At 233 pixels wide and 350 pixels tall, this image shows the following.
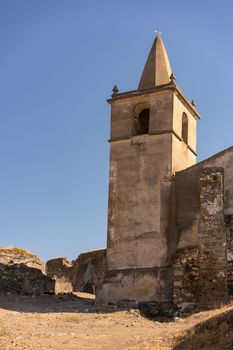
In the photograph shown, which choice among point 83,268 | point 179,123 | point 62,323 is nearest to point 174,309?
point 62,323

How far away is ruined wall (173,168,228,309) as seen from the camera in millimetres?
18703

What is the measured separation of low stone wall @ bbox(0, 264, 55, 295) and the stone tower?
138 inches

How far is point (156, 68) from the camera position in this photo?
76.8 feet

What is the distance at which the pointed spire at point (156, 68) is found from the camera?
75.7ft

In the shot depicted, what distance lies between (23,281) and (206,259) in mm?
7604

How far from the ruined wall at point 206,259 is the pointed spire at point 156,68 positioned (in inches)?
195

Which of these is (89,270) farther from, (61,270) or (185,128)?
(185,128)

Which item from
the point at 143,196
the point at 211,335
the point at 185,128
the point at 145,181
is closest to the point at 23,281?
the point at 143,196

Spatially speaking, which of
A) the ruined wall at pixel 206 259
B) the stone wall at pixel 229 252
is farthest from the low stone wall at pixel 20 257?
the stone wall at pixel 229 252

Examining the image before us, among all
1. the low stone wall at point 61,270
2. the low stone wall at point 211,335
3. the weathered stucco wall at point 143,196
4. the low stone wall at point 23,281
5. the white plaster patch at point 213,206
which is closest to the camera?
the low stone wall at point 211,335

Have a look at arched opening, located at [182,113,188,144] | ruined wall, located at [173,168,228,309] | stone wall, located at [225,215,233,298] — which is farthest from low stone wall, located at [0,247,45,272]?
stone wall, located at [225,215,233,298]

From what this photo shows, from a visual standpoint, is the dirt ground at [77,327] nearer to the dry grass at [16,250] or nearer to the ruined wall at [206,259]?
the ruined wall at [206,259]

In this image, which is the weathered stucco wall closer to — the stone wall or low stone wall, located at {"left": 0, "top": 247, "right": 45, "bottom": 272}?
the stone wall

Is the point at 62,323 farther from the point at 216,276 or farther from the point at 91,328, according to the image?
the point at 216,276
